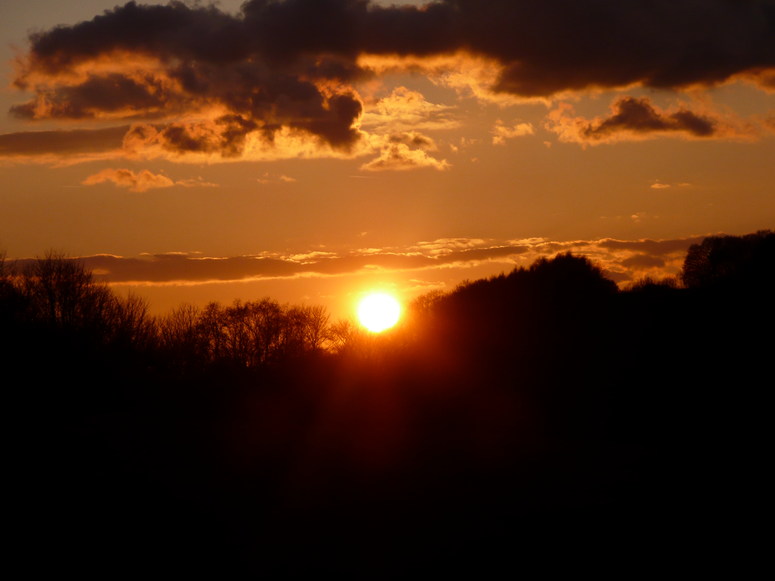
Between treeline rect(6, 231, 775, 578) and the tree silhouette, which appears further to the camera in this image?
the tree silhouette

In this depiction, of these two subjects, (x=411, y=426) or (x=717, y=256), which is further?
(x=717, y=256)

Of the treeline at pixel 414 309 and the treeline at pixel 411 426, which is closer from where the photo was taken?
the treeline at pixel 411 426

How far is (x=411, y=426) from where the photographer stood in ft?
168

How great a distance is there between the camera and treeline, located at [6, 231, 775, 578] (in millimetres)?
21000

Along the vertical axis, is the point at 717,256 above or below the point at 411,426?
above

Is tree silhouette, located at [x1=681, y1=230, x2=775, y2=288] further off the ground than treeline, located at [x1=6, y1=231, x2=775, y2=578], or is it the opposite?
tree silhouette, located at [x1=681, y1=230, x2=775, y2=288]

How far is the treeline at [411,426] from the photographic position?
21000mm

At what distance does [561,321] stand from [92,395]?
33.2 m

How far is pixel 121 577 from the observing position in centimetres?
1838

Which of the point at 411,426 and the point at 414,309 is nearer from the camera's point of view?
the point at 411,426

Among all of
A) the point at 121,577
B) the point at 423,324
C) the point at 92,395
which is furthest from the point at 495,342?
the point at 121,577

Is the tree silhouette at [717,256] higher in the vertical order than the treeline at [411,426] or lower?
higher

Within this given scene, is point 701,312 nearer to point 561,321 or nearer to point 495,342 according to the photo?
point 561,321

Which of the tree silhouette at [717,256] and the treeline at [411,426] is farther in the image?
the tree silhouette at [717,256]
